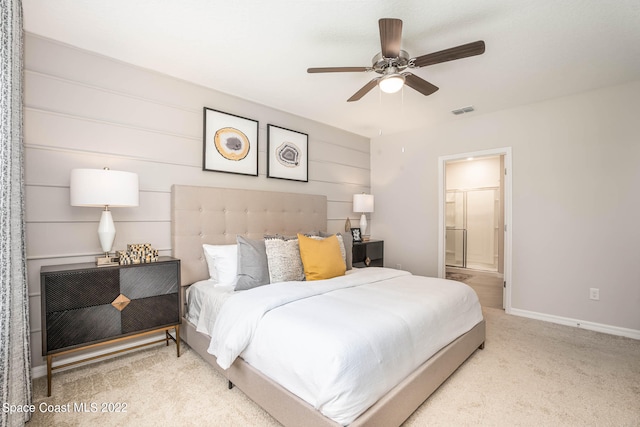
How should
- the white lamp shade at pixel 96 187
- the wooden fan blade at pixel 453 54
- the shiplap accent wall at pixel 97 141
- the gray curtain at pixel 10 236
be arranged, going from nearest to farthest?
the gray curtain at pixel 10 236 < the wooden fan blade at pixel 453 54 < the white lamp shade at pixel 96 187 < the shiplap accent wall at pixel 97 141

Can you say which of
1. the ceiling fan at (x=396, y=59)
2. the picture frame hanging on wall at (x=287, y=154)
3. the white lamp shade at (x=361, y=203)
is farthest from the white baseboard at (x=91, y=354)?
the white lamp shade at (x=361, y=203)

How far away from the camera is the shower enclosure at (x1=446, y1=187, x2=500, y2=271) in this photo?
257 inches

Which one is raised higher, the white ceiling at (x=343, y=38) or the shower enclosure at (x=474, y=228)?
the white ceiling at (x=343, y=38)

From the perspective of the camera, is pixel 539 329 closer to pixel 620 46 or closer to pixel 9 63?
pixel 620 46

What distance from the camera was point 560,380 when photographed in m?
2.16

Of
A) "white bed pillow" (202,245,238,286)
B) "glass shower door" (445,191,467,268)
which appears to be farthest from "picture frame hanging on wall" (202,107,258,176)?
"glass shower door" (445,191,467,268)

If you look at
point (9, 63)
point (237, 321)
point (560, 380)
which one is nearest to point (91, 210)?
point (9, 63)

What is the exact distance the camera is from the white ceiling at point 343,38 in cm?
193

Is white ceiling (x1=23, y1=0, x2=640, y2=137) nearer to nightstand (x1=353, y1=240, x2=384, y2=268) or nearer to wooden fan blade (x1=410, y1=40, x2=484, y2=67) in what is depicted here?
wooden fan blade (x1=410, y1=40, x2=484, y2=67)

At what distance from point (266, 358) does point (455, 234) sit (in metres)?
6.44

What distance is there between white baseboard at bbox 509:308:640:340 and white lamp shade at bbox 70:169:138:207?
4.35 meters

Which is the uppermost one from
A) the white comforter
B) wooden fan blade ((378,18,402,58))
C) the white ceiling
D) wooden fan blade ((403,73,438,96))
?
the white ceiling

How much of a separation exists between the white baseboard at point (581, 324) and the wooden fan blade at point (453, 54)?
314cm

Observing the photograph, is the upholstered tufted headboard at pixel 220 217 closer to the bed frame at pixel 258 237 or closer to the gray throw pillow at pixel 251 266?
the bed frame at pixel 258 237
